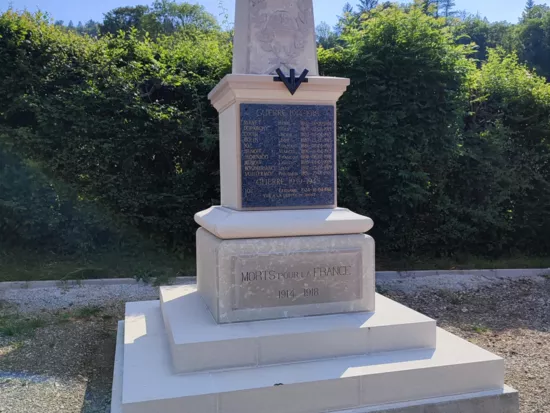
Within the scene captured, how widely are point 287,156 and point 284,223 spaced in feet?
1.92

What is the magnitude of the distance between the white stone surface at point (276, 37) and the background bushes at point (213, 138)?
141 inches

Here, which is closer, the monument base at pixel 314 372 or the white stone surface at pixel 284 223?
the monument base at pixel 314 372

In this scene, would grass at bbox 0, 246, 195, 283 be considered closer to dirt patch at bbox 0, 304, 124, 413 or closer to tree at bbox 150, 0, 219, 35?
dirt patch at bbox 0, 304, 124, 413

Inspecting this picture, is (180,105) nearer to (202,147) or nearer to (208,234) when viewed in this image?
(202,147)

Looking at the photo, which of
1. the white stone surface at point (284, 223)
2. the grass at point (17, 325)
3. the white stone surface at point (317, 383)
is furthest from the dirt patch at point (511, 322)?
the grass at point (17, 325)

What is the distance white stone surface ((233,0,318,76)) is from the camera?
386 centimetres

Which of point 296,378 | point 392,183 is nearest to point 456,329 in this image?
point 296,378

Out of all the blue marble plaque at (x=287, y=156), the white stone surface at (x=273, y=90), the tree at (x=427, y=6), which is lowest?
the blue marble plaque at (x=287, y=156)

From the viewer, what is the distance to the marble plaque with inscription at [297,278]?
351 cm

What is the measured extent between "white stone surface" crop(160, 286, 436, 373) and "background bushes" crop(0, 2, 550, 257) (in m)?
4.24

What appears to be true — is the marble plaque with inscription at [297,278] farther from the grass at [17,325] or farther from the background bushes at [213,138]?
the background bushes at [213,138]

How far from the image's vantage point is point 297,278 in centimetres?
361

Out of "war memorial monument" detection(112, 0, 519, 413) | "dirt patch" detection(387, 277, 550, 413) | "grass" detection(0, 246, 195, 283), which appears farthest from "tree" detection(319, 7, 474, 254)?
"war memorial monument" detection(112, 0, 519, 413)

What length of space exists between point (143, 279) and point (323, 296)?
12.4ft
